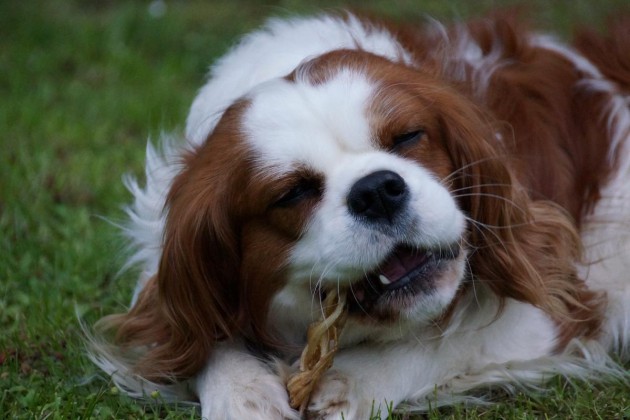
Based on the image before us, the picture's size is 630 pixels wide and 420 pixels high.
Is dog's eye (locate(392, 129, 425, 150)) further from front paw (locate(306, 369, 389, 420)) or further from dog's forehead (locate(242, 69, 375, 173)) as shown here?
front paw (locate(306, 369, 389, 420))

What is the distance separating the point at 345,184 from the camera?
3264 millimetres

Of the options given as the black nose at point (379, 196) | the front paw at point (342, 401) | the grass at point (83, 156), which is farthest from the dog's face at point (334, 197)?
the grass at point (83, 156)

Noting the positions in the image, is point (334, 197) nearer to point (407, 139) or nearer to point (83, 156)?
point (407, 139)

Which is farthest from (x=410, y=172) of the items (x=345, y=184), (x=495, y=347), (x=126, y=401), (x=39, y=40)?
(x=39, y=40)

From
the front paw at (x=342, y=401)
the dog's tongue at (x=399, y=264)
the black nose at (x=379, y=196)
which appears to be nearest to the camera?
the black nose at (x=379, y=196)

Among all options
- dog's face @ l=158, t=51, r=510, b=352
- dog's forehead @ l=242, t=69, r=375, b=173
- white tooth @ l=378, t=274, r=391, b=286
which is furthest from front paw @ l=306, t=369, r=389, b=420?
dog's forehead @ l=242, t=69, r=375, b=173

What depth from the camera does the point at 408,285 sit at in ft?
11.0

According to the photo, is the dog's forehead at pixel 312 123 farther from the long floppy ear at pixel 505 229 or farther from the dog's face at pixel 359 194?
the long floppy ear at pixel 505 229

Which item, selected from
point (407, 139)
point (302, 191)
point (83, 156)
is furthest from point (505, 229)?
point (83, 156)

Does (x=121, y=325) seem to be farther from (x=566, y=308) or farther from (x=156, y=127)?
(x=156, y=127)

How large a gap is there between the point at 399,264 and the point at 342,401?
48cm

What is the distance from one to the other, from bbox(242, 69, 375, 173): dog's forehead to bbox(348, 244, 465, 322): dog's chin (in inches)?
14.2

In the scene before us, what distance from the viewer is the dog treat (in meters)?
3.40

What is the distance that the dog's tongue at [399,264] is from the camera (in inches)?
130
